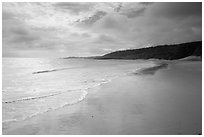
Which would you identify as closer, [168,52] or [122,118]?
[122,118]

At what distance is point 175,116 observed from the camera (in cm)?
605

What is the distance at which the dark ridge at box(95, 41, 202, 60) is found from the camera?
72.0 meters

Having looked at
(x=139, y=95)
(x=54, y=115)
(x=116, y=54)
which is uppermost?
(x=54, y=115)

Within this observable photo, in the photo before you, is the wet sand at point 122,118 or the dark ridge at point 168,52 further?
the dark ridge at point 168,52

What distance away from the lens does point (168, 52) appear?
8762 centimetres

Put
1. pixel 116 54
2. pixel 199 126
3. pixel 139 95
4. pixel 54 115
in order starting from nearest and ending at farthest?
pixel 199 126
pixel 54 115
pixel 139 95
pixel 116 54

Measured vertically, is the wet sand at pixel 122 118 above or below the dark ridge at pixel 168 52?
above

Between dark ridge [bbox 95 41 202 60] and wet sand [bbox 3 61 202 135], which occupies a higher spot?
wet sand [bbox 3 61 202 135]

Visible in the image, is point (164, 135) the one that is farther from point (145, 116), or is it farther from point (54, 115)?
point (54, 115)

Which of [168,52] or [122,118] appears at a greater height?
[122,118]

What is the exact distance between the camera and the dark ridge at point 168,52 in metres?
72.0

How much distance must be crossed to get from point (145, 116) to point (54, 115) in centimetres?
253

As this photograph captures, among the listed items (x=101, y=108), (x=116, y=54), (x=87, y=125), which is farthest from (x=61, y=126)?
(x=116, y=54)

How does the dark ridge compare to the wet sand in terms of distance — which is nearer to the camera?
the wet sand
